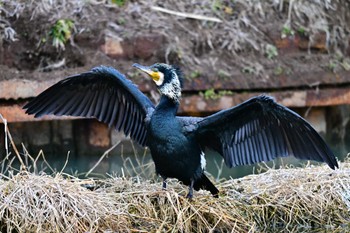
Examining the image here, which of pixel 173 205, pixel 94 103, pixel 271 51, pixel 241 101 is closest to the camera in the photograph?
pixel 173 205

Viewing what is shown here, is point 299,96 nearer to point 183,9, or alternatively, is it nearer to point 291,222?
point 183,9

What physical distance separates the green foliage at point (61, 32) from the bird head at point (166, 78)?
15.2ft

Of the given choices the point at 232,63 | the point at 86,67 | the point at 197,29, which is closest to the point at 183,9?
the point at 197,29

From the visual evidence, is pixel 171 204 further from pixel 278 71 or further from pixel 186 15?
pixel 186 15

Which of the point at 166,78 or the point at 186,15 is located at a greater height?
the point at 166,78

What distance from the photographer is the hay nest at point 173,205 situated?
18.7ft

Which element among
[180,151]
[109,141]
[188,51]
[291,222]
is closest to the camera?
[180,151]

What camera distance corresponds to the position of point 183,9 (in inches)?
467

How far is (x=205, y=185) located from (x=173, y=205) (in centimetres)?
53

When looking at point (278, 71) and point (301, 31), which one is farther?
point (301, 31)

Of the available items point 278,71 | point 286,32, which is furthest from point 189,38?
point 286,32

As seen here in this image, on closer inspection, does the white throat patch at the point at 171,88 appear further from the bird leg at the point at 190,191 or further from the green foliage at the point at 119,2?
the green foliage at the point at 119,2

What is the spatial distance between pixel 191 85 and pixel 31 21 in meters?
2.20

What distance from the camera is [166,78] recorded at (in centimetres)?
613
